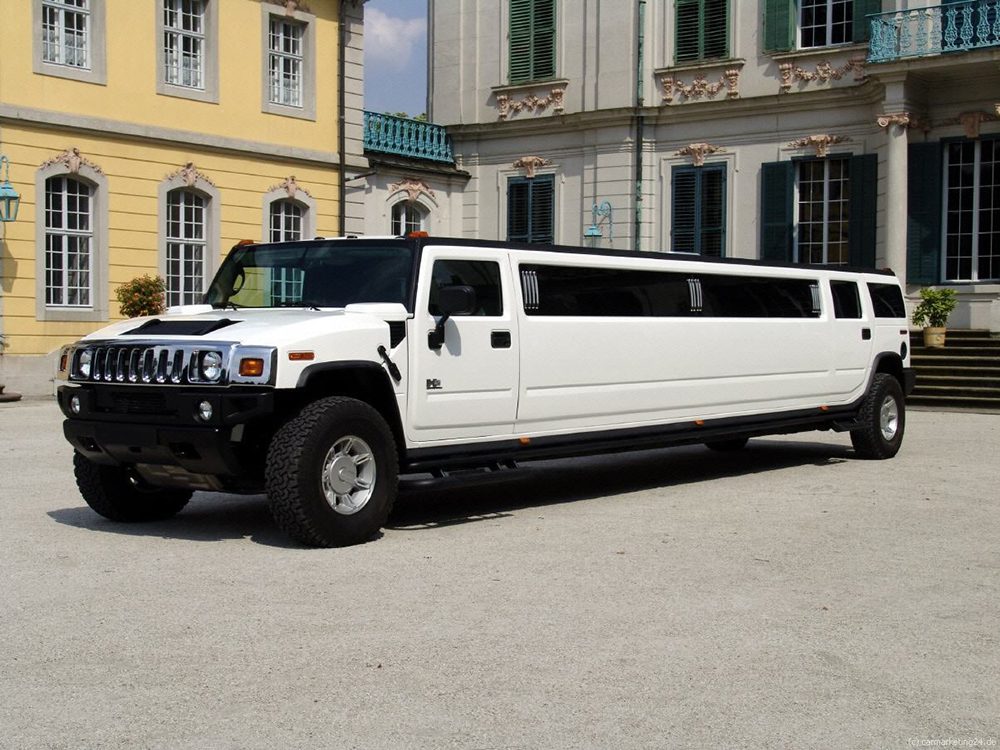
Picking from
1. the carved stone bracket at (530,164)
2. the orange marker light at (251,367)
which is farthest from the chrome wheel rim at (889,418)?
the carved stone bracket at (530,164)

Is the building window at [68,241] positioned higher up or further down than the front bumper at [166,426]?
higher up

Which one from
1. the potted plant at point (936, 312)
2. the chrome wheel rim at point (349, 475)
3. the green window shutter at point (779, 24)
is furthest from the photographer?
the green window shutter at point (779, 24)

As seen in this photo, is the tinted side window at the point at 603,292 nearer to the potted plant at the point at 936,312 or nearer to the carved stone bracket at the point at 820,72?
the potted plant at the point at 936,312

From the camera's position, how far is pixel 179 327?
26.8 ft

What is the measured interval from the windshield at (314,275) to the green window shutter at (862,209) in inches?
658

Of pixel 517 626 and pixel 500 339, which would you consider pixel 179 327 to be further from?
pixel 517 626

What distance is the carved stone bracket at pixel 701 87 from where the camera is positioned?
25578 mm

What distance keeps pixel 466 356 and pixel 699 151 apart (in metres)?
18.5

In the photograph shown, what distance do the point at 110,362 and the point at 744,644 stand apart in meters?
4.45

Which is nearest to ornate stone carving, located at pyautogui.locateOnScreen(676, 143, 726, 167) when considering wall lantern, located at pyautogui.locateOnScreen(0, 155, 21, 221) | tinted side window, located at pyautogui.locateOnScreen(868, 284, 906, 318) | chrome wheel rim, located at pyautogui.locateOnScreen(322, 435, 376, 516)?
tinted side window, located at pyautogui.locateOnScreen(868, 284, 906, 318)

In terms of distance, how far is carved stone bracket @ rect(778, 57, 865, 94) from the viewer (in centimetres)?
2406

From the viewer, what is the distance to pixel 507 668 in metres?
5.14

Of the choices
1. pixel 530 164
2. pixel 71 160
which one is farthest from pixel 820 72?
pixel 71 160

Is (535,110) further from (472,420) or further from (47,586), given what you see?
(47,586)
